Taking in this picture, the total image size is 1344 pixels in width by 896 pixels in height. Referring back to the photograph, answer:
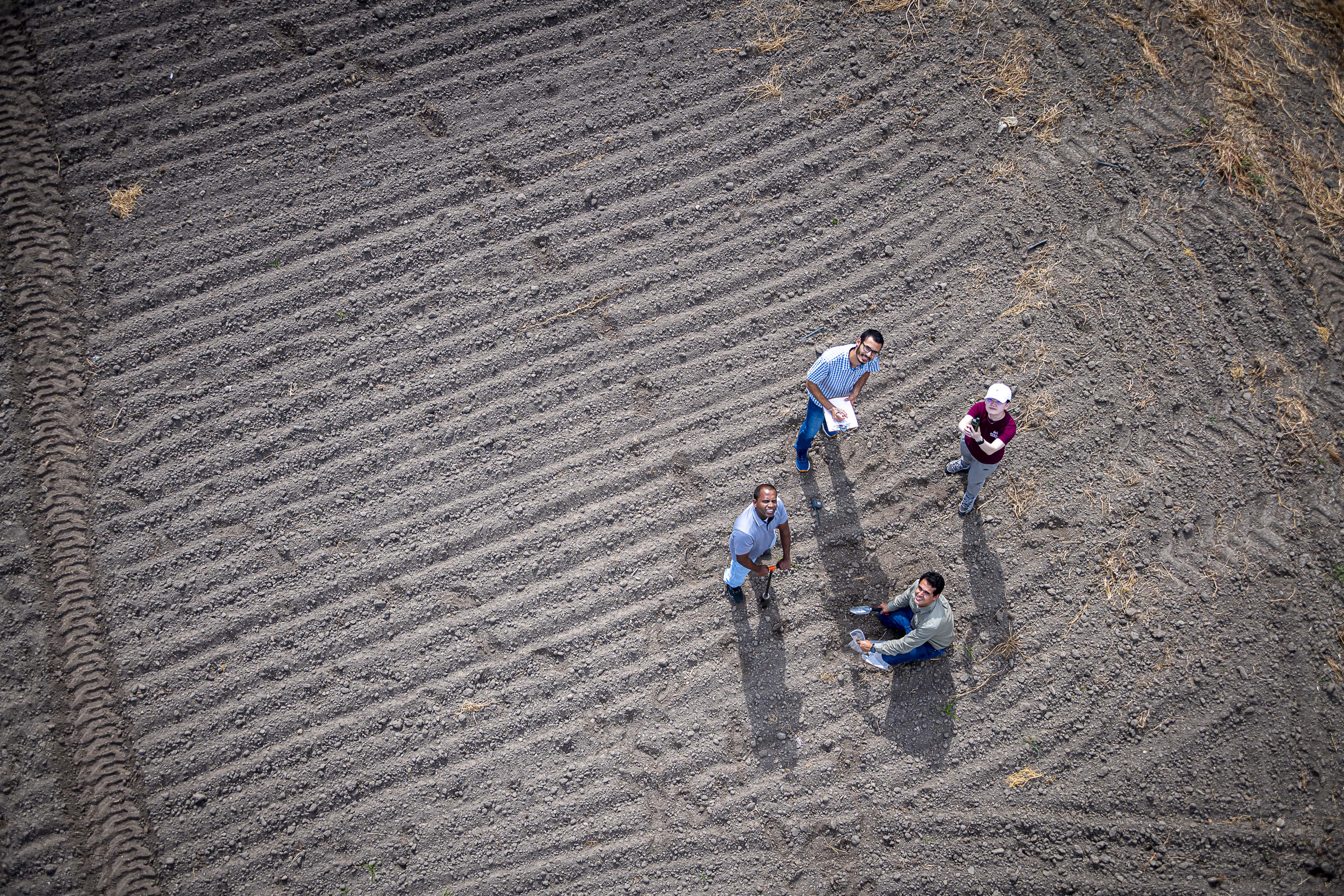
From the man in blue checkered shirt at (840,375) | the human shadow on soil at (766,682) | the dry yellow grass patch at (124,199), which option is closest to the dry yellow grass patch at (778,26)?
the man in blue checkered shirt at (840,375)

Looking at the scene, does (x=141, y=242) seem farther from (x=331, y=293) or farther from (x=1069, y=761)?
(x=1069, y=761)

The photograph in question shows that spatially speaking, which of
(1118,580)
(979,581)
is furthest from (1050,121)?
(979,581)

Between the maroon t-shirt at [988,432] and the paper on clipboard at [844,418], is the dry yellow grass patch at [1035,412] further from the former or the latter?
the paper on clipboard at [844,418]

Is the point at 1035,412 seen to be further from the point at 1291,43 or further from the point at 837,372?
the point at 1291,43

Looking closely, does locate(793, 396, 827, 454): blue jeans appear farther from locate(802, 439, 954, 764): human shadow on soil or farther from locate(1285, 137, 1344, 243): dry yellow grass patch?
locate(1285, 137, 1344, 243): dry yellow grass patch

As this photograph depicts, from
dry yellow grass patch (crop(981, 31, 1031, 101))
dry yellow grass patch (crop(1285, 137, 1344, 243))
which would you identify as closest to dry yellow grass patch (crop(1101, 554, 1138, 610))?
dry yellow grass patch (crop(1285, 137, 1344, 243))

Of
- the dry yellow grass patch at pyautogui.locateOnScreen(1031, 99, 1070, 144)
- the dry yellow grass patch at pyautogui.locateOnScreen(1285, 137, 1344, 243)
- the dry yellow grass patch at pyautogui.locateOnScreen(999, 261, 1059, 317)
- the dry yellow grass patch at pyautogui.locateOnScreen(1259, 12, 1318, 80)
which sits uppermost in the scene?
the dry yellow grass patch at pyautogui.locateOnScreen(1259, 12, 1318, 80)
